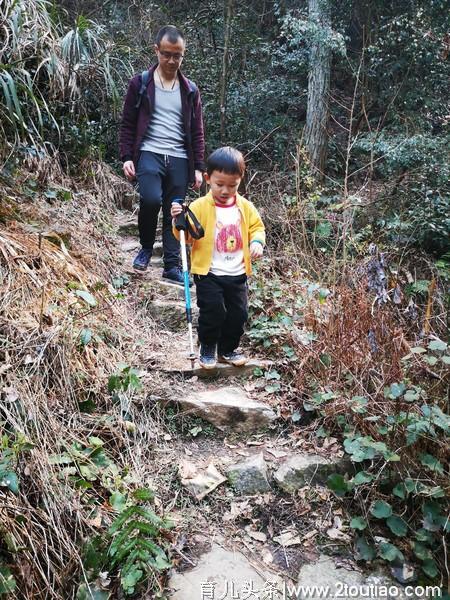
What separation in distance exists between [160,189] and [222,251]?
3.87 ft

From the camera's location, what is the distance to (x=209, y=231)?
9.59 ft

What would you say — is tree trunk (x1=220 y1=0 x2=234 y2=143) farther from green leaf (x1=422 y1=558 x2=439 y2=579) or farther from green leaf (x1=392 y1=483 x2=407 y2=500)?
green leaf (x1=422 y1=558 x2=439 y2=579)

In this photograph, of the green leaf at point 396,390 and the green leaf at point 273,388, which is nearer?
the green leaf at point 396,390

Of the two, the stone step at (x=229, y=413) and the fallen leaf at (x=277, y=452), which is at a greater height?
the stone step at (x=229, y=413)

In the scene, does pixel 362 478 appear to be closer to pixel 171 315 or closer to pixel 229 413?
pixel 229 413

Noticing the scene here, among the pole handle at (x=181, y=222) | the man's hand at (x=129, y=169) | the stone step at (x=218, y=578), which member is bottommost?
the stone step at (x=218, y=578)

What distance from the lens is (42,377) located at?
2.38 meters

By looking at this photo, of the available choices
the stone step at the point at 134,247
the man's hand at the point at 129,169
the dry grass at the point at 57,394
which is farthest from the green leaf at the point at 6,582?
the stone step at the point at 134,247

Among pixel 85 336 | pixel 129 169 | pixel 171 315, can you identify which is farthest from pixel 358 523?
pixel 129 169

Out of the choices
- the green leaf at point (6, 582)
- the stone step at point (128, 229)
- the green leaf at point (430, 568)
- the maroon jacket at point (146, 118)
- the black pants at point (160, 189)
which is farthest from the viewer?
the stone step at point (128, 229)

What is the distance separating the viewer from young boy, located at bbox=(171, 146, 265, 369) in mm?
2924

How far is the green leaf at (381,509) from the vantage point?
225cm

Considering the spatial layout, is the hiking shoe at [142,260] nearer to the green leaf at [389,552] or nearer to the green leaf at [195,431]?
the green leaf at [195,431]

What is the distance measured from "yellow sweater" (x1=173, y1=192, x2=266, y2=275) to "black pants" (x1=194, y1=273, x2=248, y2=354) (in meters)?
0.08
